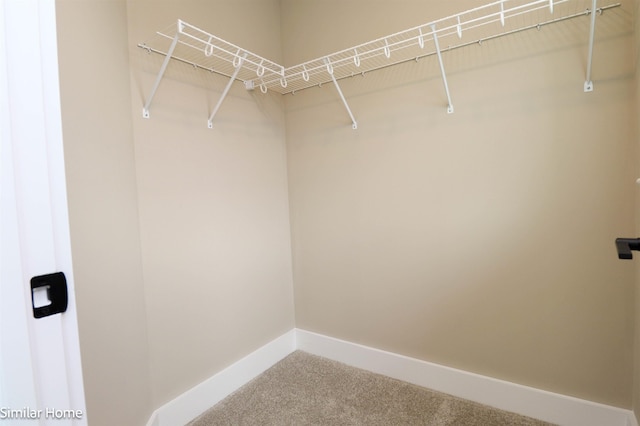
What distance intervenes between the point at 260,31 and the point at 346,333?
214 cm

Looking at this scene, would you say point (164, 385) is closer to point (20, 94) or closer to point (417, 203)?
point (20, 94)

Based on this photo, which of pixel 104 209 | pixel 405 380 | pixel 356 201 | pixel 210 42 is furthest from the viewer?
pixel 356 201

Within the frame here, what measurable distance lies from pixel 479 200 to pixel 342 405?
134cm

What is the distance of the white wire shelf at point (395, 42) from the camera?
1.40m

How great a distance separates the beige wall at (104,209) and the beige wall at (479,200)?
1.18 meters

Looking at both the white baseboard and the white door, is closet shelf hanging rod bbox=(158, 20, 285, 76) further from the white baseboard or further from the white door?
the white baseboard

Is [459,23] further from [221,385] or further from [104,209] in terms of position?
[221,385]

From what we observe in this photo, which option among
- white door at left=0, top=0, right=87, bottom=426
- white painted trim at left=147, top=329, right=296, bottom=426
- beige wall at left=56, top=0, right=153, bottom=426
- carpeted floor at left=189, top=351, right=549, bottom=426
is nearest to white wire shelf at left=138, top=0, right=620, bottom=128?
beige wall at left=56, top=0, right=153, bottom=426

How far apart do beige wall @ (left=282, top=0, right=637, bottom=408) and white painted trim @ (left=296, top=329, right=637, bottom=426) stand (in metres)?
0.05

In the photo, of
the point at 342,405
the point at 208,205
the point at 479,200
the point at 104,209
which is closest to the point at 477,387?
the point at 342,405

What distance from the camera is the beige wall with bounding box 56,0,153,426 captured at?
42.7 inches

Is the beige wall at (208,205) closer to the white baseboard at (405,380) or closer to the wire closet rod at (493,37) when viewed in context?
the white baseboard at (405,380)

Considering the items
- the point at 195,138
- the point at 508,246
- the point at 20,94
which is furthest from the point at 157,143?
the point at 508,246

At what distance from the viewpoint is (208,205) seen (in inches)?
71.6
